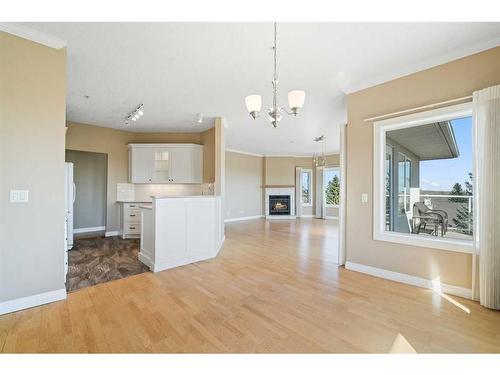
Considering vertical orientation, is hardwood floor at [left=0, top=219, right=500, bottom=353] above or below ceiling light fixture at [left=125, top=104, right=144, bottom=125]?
below

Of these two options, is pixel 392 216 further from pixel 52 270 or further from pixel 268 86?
pixel 52 270

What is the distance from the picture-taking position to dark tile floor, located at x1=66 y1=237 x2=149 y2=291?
117 inches

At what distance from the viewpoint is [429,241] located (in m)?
2.78

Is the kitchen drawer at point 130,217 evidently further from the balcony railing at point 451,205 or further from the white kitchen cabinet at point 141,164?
the balcony railing at point 451,205

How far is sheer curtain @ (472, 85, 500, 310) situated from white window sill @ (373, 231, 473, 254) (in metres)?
0.13

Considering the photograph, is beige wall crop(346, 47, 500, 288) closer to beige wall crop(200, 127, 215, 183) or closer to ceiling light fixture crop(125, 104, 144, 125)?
beige wall crop(200, 127, 215, 183)

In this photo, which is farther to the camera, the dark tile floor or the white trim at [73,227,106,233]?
the white trim at [73,227,106,233]

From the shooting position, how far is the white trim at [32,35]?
2139 mm

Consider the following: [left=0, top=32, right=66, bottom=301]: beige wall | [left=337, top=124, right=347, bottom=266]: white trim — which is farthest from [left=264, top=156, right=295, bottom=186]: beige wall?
[left=0, top=32, right=66, bottom=301]: beige wall

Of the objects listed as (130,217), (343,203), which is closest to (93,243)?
(130,217)

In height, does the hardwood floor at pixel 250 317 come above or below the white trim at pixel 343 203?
below

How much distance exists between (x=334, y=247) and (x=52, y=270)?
4.55 metres

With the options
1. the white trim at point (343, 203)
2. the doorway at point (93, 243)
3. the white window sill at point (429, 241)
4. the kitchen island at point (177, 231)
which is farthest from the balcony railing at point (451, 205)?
the doorway at point (93, 243)
